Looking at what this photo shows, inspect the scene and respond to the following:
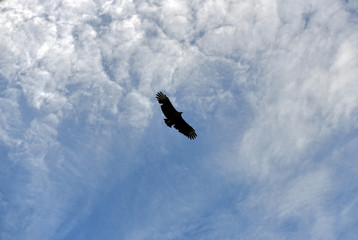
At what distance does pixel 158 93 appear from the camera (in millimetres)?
29266

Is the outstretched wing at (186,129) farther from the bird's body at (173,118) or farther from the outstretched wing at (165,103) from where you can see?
the outstretched wing at (165,103)

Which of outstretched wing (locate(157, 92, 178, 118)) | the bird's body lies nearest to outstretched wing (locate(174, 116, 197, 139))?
the bird's body

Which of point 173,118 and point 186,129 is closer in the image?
point 173,118

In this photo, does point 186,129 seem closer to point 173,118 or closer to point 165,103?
→ point 173,118

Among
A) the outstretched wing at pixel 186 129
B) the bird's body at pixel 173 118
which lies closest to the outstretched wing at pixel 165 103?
the bird's body at pixel 173 118

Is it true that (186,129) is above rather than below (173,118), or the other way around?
below

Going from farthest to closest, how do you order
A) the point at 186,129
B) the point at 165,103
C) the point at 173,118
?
1. the point at 186,129
2. the point at 173,118
3. the point at 165,103

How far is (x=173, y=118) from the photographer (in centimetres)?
2994

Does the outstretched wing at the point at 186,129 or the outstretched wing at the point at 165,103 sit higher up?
the outstretched wing at the point at 165,103

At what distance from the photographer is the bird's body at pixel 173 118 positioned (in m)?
29.1

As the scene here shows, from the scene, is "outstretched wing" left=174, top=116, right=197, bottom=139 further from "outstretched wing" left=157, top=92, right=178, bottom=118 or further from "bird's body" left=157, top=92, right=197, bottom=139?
"outstretched wing" left=157, top=92, right=178, bottom=118

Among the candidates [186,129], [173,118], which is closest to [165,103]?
[173,118]

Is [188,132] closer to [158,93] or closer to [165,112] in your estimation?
[165,112]

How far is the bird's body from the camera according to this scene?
2908cm
